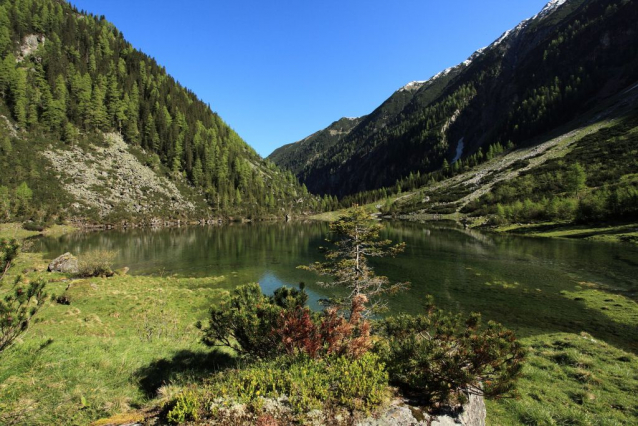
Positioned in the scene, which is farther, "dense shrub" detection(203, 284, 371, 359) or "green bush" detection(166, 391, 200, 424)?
"dense shrub" detection(203, 284, 371, 359)

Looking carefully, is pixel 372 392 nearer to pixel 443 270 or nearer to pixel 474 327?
pixel 474 327

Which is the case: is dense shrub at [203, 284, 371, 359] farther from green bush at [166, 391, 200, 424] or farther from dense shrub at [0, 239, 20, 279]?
dense shrub at [0, 239, 20, 279]

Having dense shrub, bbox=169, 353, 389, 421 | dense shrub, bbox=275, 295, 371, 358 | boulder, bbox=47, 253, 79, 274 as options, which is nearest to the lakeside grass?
dense shrub, bbox=169, 353, 389, 421

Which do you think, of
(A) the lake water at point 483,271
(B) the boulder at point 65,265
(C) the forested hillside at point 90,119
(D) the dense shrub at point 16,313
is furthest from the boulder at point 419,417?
(C) the forested hillside at point 90,119

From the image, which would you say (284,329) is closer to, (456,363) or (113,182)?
(456,363)

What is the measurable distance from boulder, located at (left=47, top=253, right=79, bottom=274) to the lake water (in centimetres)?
701

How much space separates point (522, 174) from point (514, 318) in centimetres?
13695

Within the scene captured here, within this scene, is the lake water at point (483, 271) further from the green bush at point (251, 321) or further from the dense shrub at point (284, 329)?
the green bush at point (251, 321)

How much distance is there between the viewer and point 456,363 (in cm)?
630

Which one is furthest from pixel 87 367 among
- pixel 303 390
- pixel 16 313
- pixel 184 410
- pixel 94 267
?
pixel 94 267

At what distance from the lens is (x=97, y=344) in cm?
1104

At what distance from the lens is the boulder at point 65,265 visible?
34.3 metres

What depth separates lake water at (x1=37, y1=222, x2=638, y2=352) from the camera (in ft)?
80.0

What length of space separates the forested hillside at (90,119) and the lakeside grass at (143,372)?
7499 centimetres
